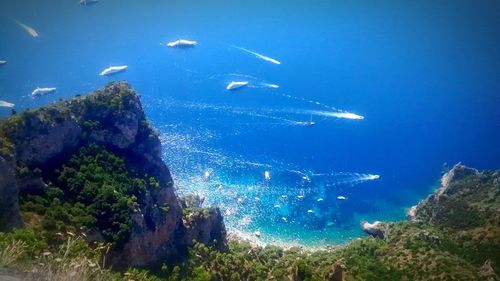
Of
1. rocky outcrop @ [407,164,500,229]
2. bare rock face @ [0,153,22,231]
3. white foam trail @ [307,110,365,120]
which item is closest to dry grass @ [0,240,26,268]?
bare rock face @ [0,153,22,231]

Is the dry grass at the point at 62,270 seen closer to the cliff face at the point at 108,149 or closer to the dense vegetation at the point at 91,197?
the cliff face at the point at 108,149

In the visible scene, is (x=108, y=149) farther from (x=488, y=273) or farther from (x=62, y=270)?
(x=488, y=273)

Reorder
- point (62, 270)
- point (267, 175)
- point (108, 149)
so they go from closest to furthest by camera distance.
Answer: point (62, 270), point (108, 149), point (267, 175)

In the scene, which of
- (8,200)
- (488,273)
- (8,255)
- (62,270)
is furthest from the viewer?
(488,273)

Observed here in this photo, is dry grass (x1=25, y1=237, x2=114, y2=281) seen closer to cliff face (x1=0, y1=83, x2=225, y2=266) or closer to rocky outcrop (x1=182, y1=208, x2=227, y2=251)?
cliff face (x1=0, y1=83, x2=225, y2=266)

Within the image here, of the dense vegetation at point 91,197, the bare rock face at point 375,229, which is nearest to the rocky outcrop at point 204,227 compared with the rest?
the dense vegetation at point 91,197

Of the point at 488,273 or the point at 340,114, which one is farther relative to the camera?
the point at 340,114

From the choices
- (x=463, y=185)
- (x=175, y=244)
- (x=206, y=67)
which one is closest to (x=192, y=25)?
(x=206, y=67)

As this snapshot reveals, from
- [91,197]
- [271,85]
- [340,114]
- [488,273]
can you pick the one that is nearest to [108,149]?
[91,197]
